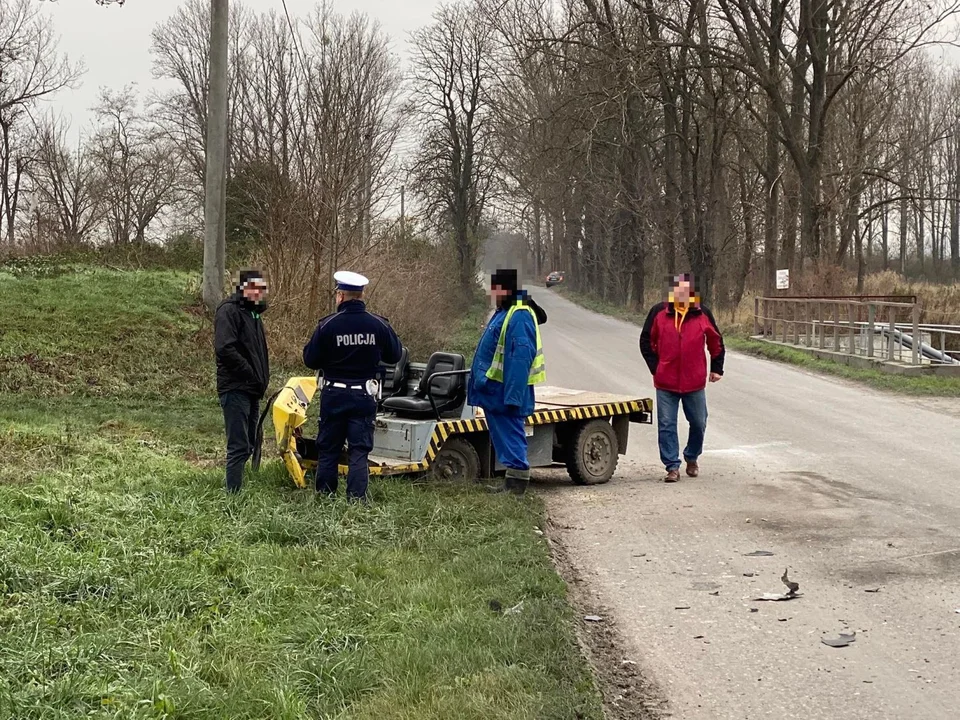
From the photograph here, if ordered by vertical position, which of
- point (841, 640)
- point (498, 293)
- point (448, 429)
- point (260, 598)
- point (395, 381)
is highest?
point (498, 293)

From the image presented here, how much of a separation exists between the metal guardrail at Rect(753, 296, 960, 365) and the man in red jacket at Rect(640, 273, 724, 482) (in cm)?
1046

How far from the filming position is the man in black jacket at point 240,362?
321 inches

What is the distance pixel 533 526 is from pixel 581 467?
2.17 metres

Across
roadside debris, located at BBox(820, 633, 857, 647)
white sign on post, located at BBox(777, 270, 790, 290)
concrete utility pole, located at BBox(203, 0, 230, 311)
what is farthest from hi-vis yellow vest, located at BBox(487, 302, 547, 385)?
white sign on post, located at BBox(777, 270, 790, 290)

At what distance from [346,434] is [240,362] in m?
1.02

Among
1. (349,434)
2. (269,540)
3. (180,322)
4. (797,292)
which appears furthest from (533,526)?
(797,292)

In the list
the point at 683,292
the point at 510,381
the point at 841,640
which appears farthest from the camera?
the point at 683,292

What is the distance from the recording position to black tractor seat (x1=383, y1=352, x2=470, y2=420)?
922 centimetres

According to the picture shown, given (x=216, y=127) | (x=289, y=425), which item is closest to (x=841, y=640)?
(x=289, y=425)

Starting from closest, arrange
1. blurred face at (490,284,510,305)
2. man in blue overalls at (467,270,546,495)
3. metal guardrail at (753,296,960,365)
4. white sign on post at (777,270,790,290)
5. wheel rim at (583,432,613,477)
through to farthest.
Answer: man in blue overalls at (467,270,546,495)
blurred face at (490,284,510,305)
wheel rim at (583,432,613,477)
metal guardrail at (753,296,960,365)
white sign on post at (777,270,790,290)

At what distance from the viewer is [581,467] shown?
9.84m

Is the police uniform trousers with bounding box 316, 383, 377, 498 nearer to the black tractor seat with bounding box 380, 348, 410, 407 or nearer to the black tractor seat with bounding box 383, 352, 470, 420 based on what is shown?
the black tractor seat with bounding box 383, 352, 470, 420

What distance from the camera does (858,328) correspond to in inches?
880

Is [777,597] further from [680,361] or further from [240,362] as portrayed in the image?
[240,362]
